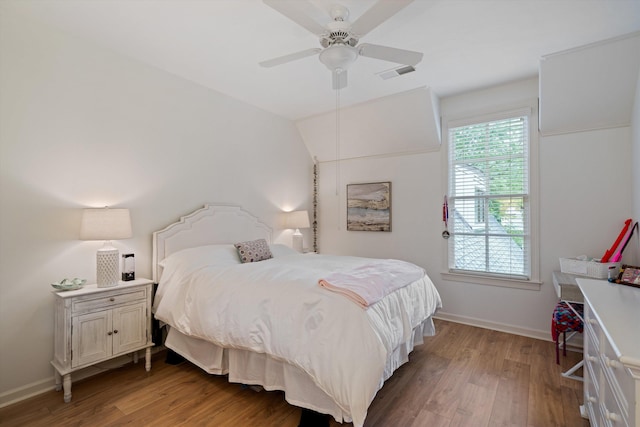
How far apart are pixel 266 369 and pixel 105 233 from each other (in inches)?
64.4

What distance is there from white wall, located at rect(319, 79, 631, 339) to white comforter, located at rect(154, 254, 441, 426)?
1.40 meters

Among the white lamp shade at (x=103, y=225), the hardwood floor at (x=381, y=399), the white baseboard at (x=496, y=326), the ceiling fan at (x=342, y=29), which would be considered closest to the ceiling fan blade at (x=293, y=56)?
the ceiling fan at (x=342, y=29)

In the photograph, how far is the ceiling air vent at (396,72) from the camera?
3.12 metres

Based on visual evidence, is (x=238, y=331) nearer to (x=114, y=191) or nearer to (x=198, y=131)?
(x=114, y=191)

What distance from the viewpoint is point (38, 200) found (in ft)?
7.70

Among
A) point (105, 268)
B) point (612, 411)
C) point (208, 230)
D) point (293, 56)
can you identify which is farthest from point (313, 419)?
point (293, 56)

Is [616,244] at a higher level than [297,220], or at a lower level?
lower

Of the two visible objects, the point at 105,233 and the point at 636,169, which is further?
the point at 636,169

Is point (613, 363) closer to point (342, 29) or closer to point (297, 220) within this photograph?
point (342, 29)

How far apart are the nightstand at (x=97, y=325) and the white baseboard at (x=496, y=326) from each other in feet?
11.2

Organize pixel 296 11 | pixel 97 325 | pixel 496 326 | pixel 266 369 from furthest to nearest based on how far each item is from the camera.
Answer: pixel 496 326 < pixel 97 325 < pixel 266 369 < pixel 296 11

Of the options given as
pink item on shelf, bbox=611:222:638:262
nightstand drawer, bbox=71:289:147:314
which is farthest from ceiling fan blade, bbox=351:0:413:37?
pink item on shelf, bbox=611:222:638:262

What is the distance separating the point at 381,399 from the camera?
86.6 inches

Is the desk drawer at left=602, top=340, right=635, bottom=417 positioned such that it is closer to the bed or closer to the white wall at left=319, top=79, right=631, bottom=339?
the bed
